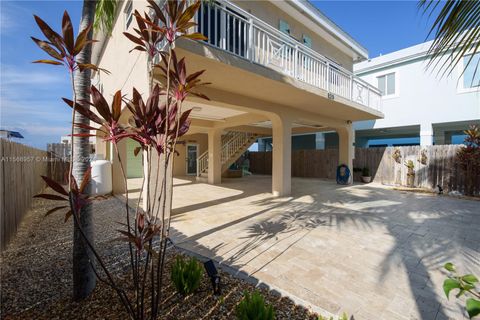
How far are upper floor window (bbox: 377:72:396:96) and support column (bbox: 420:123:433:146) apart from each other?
269 centimetres

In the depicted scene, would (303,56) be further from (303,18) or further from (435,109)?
(435,109)

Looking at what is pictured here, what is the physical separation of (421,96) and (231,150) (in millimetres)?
11381

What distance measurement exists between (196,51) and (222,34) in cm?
102

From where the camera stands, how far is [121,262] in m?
3.33

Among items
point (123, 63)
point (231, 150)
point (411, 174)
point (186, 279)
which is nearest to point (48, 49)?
point (186, 279)

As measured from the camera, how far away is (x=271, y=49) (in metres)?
6.39

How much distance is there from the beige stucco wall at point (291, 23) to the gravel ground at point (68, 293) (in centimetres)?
829

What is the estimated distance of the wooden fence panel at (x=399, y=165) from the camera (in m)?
9.62

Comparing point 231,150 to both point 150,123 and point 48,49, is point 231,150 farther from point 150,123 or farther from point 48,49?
point 48,49

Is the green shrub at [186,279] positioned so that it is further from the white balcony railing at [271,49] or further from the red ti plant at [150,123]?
the white balcony railing at [271,49]

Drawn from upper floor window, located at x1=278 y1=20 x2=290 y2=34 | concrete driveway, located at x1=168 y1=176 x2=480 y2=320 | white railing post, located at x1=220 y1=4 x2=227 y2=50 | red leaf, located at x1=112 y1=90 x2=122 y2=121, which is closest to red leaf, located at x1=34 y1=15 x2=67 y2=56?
red leaf, located at x1=112 y1=90 x2=122 y2=121

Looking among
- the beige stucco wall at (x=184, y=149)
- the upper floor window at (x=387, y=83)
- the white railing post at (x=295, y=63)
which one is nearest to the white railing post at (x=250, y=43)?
the white railing post at (x=295, y=63)

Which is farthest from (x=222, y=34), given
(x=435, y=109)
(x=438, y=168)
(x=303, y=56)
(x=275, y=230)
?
(x=435, y=109)

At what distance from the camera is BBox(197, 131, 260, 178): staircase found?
1381 cm
